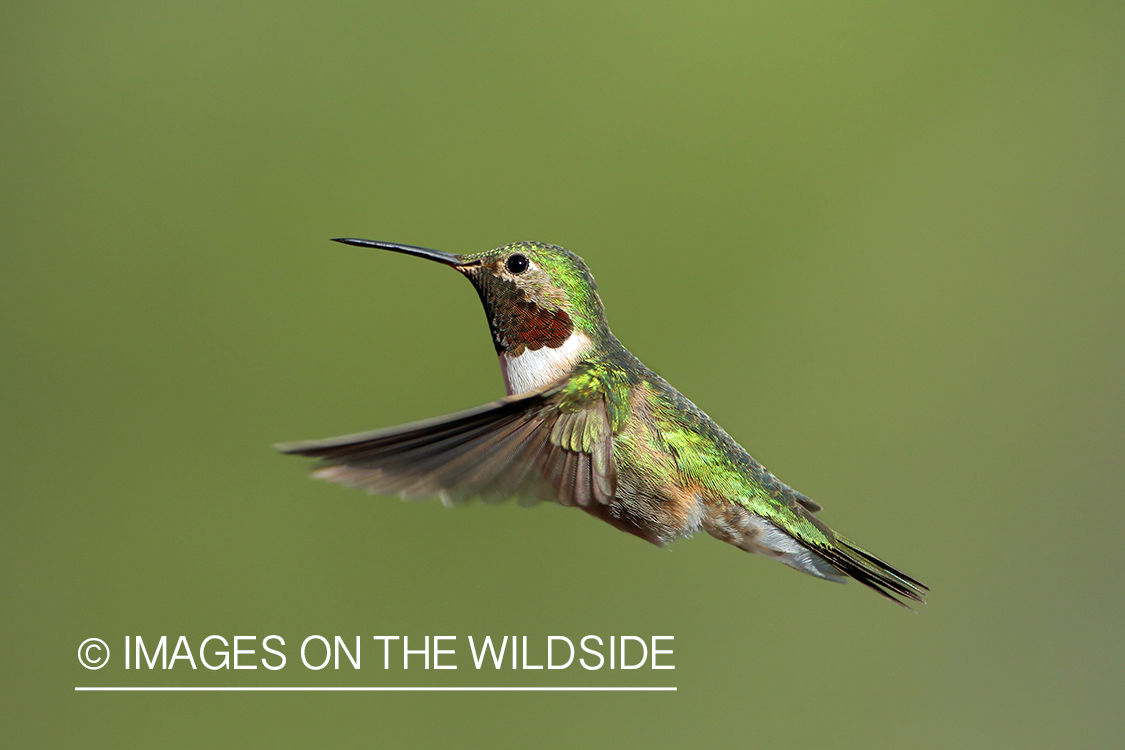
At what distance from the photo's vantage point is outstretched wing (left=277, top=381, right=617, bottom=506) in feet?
2.25

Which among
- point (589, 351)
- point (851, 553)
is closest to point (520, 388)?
point (589, 351)

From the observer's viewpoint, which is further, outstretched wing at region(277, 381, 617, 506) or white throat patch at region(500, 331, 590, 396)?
white throat patch at region(500, 331, 590, 396)

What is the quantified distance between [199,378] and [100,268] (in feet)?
1.37

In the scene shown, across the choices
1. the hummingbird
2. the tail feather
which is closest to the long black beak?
the hummingbird

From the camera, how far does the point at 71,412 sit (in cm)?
222

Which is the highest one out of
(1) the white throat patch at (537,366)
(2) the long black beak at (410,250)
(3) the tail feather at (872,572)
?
(2) the long black beak at (410,250)

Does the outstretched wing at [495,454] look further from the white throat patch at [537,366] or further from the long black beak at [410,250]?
the long black beak at [410,250]

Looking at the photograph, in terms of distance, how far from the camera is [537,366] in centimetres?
93

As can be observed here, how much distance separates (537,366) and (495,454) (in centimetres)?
16

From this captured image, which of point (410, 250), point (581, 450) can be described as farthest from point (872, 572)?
point (410, 250)

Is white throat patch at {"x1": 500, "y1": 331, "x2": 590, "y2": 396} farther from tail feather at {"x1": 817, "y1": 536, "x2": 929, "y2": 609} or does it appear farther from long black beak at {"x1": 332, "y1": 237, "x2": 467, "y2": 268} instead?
tail feather at {"x1": 817, "y1": 536, "x2": 929, "y2": 609}

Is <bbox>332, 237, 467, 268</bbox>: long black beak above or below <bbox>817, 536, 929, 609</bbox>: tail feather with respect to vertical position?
above

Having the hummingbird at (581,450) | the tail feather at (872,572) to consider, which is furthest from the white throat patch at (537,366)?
the tail feather at (872,572)

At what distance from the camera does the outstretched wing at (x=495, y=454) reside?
687mm
